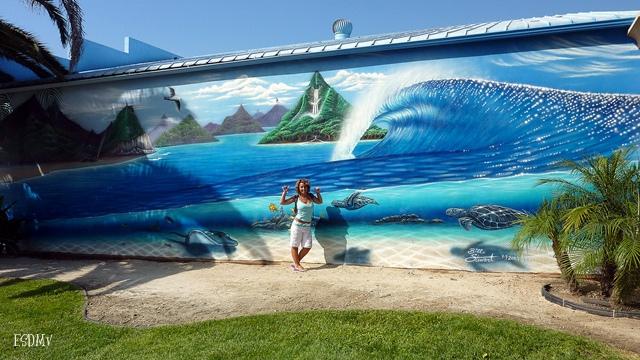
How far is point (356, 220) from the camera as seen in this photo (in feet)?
26.6

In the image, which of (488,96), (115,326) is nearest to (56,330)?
(115,326)

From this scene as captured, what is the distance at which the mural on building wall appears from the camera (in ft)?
23.3

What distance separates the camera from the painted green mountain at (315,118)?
8.30m

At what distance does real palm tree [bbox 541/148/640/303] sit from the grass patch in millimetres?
1230

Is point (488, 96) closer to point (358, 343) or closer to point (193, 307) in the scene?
point (358, 343)

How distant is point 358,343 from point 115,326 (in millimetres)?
2958

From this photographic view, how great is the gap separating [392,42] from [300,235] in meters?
3.60

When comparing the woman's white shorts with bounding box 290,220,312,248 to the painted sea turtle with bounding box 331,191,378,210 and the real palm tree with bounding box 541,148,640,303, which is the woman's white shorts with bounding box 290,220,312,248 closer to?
the painted sea turtle with bounding box 331,191,378,210

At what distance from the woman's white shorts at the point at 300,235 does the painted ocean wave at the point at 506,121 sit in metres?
1.65

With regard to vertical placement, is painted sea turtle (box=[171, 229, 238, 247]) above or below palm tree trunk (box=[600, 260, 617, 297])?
below

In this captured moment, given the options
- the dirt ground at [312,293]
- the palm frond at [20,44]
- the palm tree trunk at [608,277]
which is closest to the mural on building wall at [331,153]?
the dirt ground at [312,293]

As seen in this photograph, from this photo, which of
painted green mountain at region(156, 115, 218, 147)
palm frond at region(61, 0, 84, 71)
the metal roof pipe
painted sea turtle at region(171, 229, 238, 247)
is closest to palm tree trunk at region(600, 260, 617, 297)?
the metal roof pipe
